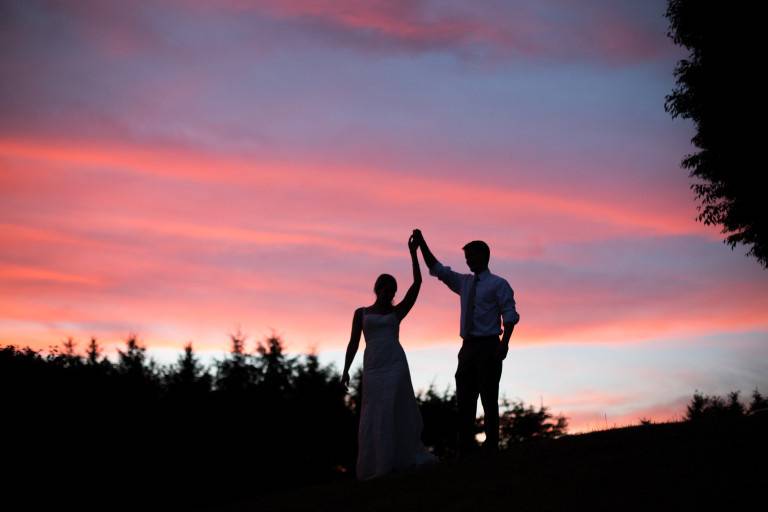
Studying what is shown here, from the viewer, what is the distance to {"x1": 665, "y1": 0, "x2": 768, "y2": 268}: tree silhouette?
908 inches

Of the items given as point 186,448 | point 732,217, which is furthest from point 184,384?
point 732,217

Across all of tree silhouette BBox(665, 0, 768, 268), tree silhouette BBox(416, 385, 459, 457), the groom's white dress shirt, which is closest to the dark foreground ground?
the groom's white dress shirt

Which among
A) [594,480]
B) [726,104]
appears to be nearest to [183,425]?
[726,104]

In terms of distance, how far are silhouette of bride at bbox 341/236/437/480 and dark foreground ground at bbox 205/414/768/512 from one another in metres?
0.73

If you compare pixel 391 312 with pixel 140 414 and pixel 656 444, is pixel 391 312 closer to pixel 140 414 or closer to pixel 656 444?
pixel 656 444

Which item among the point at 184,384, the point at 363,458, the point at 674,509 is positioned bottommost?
the point at 674,509

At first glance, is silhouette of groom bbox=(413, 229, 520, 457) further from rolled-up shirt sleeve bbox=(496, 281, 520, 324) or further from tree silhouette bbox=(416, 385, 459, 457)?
tree silhouette bbox=(416, 385, 459, 457)

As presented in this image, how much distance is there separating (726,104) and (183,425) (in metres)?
27.9

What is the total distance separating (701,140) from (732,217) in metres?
2.27

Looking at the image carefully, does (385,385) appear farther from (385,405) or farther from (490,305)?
(490,305)

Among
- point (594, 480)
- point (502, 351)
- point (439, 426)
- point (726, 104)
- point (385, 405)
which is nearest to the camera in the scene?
point (594, 480)

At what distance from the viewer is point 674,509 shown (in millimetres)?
9164

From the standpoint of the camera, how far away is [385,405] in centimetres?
1347

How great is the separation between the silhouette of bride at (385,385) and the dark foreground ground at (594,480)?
73 cm
